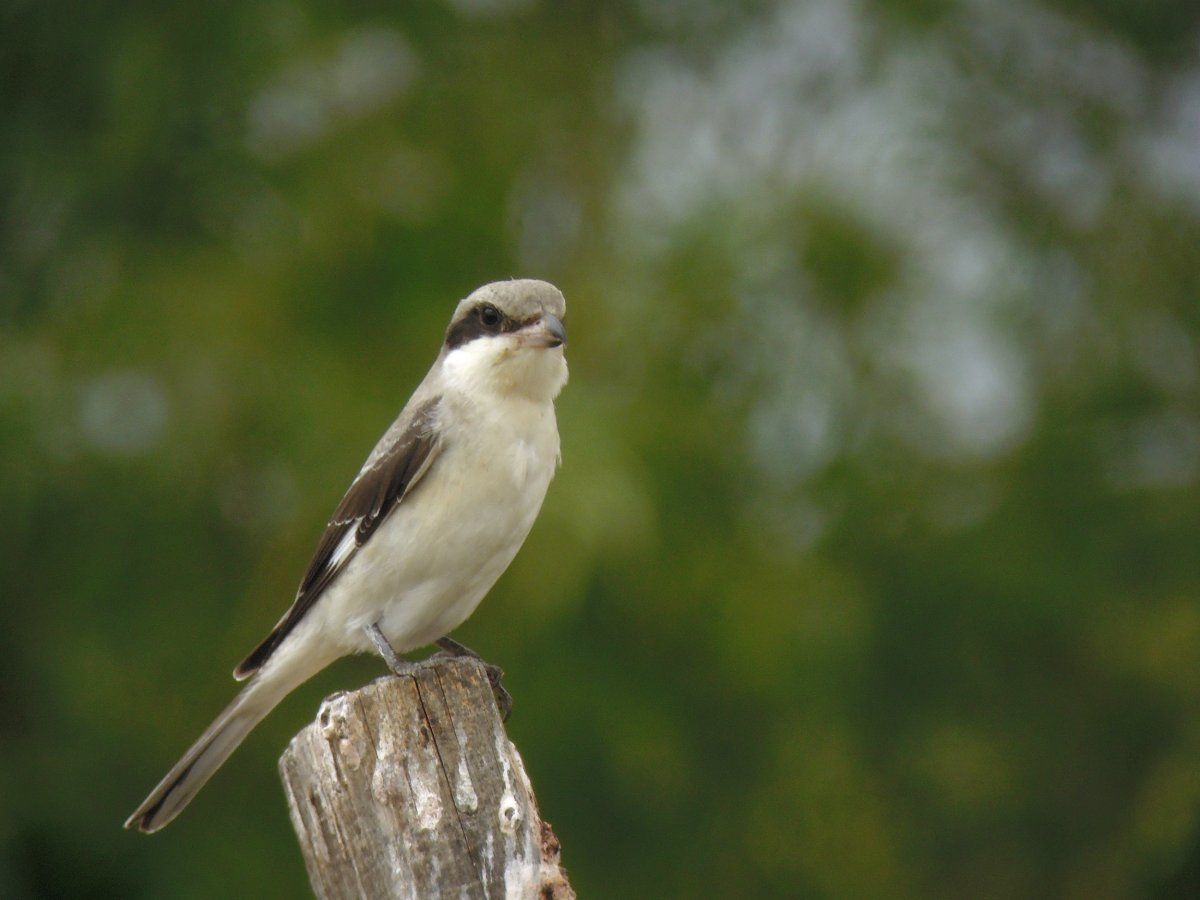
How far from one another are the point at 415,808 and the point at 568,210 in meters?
5.52

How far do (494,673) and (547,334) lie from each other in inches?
42.9

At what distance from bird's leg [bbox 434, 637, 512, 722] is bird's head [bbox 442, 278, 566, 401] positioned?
2.92 feet

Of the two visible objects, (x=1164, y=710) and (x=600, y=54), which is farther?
(x=600, y=54)

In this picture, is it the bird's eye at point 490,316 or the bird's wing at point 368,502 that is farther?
the bird's eye at point 490,316

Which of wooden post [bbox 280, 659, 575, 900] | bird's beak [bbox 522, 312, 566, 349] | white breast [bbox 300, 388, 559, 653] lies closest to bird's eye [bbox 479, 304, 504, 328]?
bird's beak [bbox 522, 312, 566, 349]

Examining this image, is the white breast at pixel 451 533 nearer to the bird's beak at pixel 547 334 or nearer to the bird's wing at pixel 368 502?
the bird's wing at pixel 368 502

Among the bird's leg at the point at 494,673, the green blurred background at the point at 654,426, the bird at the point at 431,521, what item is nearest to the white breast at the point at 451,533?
the bird at the point at 431,521

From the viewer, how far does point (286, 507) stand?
24.2ft

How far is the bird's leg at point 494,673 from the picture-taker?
4.61m

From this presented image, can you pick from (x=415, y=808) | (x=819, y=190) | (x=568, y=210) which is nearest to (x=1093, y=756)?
(x=819, y=190)

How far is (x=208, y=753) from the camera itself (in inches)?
190

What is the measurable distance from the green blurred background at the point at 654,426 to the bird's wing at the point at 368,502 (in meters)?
2.17

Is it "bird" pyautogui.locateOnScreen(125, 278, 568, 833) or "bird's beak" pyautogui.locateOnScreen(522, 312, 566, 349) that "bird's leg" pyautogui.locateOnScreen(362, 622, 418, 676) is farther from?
"bird's beak" pyautogui.locateOnScreen(522, 312, 566, 349)

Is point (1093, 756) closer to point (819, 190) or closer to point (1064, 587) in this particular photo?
point (1064, 587)
